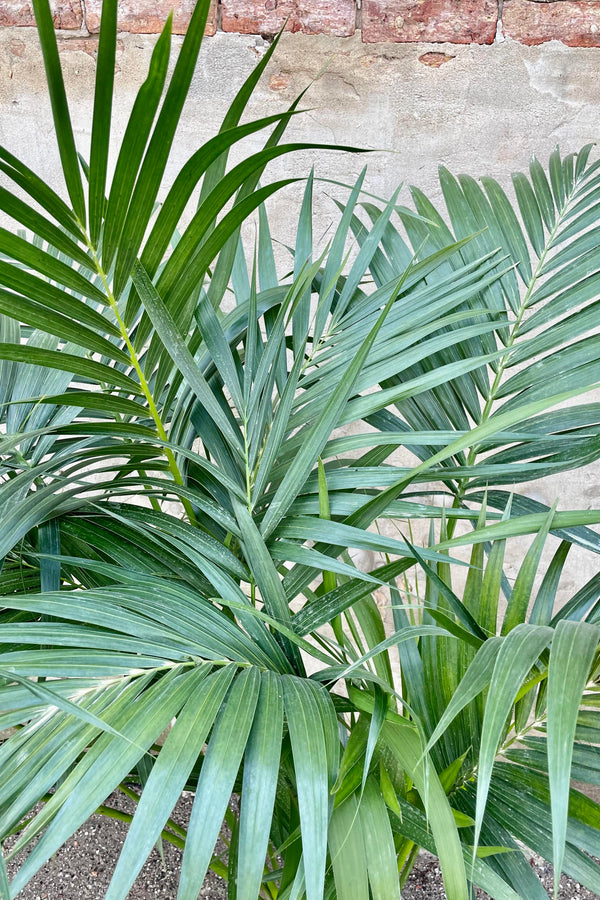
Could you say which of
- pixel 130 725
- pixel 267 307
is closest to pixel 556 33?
pixel 267 307

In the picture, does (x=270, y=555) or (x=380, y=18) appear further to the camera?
(x=380, y=18)

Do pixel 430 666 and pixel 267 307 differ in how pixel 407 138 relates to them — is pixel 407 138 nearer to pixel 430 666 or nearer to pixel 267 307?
pixel 267 307

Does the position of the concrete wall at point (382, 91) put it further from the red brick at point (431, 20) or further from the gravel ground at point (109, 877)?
the gravel ground at point (109, 877)

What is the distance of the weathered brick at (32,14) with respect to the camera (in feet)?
3.87

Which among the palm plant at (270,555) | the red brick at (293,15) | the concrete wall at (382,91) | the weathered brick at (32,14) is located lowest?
the palm plant at (270,555)

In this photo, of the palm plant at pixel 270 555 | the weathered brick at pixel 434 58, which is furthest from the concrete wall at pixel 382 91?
the palm plant at pixel 270 555

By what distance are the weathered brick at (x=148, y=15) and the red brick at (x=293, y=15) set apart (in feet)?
0.11

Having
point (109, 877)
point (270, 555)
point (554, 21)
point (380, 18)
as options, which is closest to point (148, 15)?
point (380, 18)

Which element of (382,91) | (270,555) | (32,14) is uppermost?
A: (32,14)

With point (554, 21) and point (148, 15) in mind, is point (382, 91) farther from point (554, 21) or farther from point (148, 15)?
point (148, 15)

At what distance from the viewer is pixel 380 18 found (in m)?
1.16

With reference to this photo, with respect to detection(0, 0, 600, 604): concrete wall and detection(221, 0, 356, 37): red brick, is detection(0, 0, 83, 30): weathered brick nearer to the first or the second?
detection(0, 0, 600, 604): concrete wall

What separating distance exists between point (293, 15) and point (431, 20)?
0.74 ft

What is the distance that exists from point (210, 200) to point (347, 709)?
0.39m
